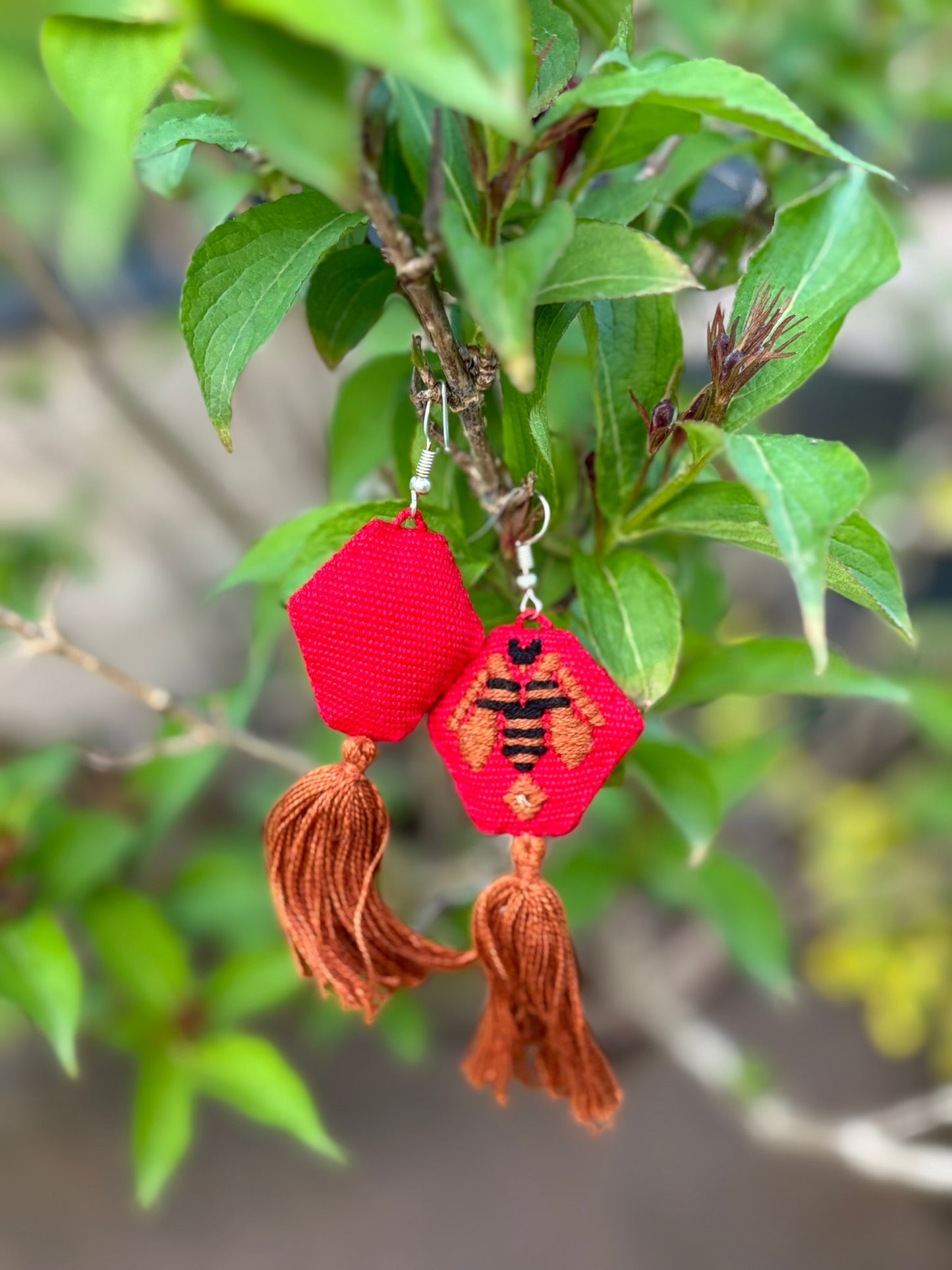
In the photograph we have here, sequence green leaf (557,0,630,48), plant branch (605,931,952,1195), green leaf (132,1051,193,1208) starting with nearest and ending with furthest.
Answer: green leaf (557,0,630,48)
green leaf (132,1051,193,1208)
plant branch (605,931,952,1195)

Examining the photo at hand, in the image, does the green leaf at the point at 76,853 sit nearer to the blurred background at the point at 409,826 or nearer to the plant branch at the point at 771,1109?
the blurred background at the point at 409,826

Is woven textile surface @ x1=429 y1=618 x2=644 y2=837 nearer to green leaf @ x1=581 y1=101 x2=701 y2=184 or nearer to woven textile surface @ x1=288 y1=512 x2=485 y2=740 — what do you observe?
woven textile surface @ x1=288 y1=512 x2=485 y2=740

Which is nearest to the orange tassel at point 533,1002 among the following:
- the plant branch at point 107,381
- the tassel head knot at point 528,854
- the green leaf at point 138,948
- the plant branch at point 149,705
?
the tassel head knot at point 528,854

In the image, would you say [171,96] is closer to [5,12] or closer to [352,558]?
[352,558]

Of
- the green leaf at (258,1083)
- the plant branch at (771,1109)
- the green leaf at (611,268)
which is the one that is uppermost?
the green leaf at (611,268)

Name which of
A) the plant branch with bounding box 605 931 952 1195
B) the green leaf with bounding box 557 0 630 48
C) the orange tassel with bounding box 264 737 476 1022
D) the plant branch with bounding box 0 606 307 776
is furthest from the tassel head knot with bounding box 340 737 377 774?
the plant branch with bounding box 605 931 952 1195

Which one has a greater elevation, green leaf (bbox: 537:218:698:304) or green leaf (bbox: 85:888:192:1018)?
green leaf (bbox: 537:218:698:304)

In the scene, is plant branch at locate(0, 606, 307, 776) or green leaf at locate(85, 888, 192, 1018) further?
green leaf at locate(85, 888, 192, 1018)
